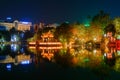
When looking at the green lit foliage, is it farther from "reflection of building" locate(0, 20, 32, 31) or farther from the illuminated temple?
"reflection of building" locate(0, 20, 32, 31)

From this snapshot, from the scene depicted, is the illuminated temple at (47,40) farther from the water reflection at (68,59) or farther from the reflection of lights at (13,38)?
the water reflection at (68,59)

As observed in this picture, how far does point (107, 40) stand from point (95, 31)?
304 centimetres

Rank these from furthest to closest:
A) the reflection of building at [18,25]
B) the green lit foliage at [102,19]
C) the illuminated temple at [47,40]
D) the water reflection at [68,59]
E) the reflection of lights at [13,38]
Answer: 1. the reflection of building at [18,25]
2. the reflection of lights at [13,38]
3. the illuminated temple at [47,40]
4. the green lit foliage at [102,19]
5. the water reflection at [68,59]

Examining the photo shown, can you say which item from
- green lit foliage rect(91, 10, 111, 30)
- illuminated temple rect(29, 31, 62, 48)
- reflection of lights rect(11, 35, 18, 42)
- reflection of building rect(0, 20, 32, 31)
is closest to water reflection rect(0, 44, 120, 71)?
green lit foliage rect(91, 10, 111, 30)

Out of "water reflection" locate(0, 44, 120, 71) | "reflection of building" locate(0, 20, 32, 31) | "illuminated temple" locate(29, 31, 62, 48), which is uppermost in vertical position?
"reflection of building" locate(0, 20, 32, 31)

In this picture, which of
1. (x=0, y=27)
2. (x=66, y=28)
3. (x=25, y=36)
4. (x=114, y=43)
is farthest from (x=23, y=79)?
(x=0, y=27)

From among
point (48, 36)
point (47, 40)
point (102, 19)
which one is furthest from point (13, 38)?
point (102, 19)

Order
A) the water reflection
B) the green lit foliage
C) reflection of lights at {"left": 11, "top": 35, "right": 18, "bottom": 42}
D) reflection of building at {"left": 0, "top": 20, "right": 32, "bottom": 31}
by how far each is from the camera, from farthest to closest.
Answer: reflection of building at {"left": 0, "top": 20, "right": 32, "bottom": 31}
reflection of lights at {"left": 11, "top": 35, "right": 18, "bottom": 42}
the green lit foliage
the water reflection

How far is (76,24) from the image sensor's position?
75.1 meters

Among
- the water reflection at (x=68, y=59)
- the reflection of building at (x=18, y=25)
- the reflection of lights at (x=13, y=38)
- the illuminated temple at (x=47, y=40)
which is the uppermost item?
the reflection of building at (x=18, y=25)

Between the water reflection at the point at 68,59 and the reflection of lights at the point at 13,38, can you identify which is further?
the reflection of lights at the point at 13,38

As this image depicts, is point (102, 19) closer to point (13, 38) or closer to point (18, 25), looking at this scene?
point (13, 38)

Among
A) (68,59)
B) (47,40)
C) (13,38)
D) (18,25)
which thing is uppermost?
(18,25)

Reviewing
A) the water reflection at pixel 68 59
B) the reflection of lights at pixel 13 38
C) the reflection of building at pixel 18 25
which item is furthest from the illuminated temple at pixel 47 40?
the reflection of building at pixel 18 25
